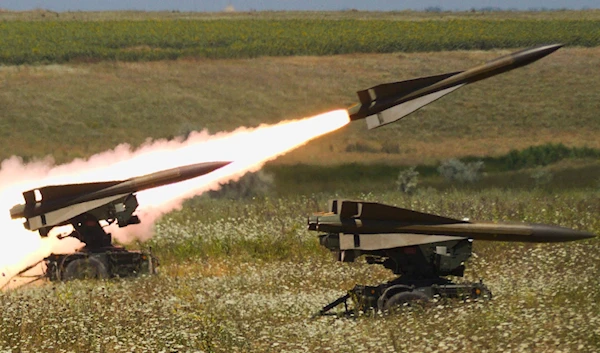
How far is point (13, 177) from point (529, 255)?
511 inches

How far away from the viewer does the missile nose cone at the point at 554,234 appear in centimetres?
1967

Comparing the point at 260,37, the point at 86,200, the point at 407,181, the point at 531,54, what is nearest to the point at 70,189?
→ the point at 86,200

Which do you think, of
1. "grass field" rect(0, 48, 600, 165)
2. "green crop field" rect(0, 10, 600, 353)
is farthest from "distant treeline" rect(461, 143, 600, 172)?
"grass field" rect(0, 48, 600, 165)

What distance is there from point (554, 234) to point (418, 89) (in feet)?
16.1

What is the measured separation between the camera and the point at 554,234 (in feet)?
64.7

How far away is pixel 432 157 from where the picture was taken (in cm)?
4766

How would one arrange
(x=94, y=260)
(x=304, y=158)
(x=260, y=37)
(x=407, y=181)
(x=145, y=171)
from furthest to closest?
Result: (x=260, y=37), (x=304, y=158), (x=407, y=181), (x=145, y=171), (x=94, y=260)

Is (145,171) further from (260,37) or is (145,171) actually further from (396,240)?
(260,37)

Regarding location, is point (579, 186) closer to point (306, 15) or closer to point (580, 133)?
point (580, 133)

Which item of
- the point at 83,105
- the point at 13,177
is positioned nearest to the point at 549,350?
the point at 13,177

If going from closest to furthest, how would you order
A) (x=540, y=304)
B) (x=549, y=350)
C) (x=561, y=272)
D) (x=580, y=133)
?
1. (x=549, y=350)
2. (x=540, y=304)
3. (x=561, y=272)
4. (x=580, y=133)

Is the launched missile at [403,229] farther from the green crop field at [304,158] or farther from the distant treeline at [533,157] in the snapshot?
the distant treeline at [533,157]

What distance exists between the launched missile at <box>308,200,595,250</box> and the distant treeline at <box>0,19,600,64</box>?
48.4 m

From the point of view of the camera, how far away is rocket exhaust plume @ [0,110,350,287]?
27.1 m
